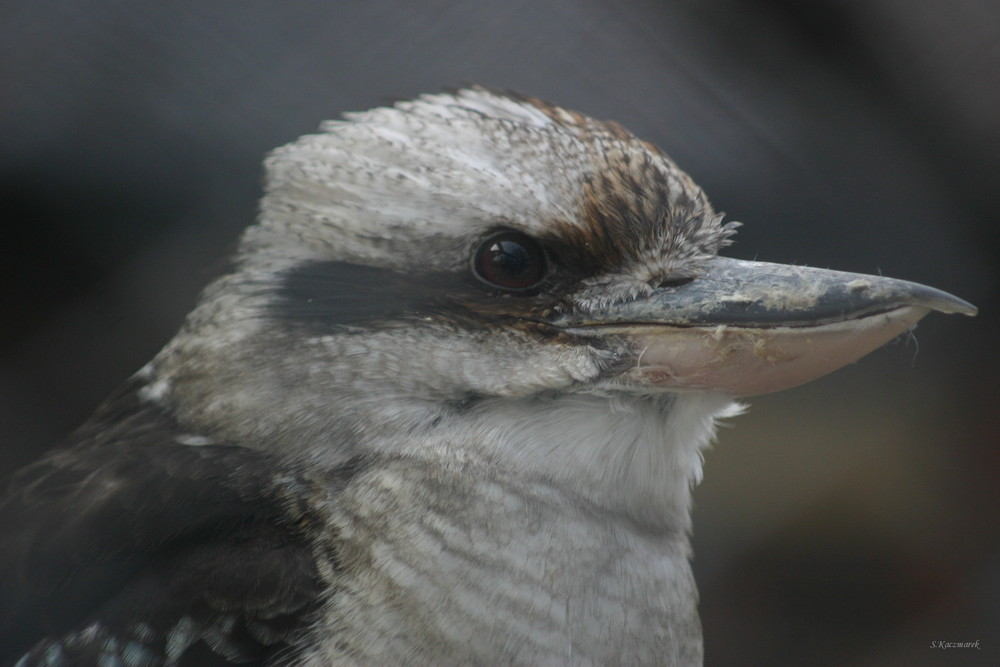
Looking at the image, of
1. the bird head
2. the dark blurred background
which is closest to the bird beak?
the bird head

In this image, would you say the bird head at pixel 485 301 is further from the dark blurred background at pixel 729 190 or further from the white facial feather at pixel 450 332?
the dark blurred background at pixel 729 190

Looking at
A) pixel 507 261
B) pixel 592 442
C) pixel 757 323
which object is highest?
pixel 507 261

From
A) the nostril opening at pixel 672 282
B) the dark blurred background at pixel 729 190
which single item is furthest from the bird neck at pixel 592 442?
the dark blurred background at pixel 729 190

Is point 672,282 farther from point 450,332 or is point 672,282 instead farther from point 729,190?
point 729,190

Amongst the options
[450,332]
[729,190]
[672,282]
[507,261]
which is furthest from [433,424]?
[729,190]

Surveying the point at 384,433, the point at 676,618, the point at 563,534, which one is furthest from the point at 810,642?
the point at 384,433

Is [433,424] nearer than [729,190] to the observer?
Yes
